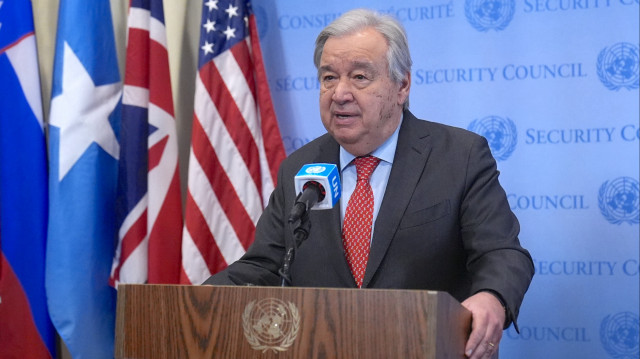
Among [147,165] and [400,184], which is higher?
[147,165]

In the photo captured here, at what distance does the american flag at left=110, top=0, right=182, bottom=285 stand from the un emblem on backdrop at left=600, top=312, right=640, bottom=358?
2132mm

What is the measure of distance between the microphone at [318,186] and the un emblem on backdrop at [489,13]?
82.9 inches

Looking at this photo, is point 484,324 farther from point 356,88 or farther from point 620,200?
point 620,200

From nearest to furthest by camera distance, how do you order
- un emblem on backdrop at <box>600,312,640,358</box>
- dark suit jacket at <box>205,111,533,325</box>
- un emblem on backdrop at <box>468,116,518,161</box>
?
dark suit jacket at <box>205,111,533,325</box> < un emblem on backdrop at <box>600,312,640,358</box> < un emblem on backdrop at <box>468,116,518,161</box>

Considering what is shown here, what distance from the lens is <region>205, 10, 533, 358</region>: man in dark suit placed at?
231cm

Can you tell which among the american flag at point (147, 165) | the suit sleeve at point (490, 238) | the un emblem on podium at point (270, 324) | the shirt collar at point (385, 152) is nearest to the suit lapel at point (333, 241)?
the shirt collar at point (385, 152)

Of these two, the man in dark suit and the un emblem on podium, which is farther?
the man in dark suit

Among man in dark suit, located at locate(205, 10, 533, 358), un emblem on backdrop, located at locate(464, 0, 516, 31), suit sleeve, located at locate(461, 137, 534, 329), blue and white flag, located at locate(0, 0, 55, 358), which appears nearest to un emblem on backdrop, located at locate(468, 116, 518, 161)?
un emblem on backdrop, located at locate(464, 0, 516, 31)

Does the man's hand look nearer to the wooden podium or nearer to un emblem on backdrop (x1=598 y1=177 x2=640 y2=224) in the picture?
the wooden podium

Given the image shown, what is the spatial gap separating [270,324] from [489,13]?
8.60 ft

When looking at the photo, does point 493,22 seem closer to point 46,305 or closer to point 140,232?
point 140,232

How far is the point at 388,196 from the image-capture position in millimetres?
2383

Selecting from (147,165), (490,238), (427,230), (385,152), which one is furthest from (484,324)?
(147,165)

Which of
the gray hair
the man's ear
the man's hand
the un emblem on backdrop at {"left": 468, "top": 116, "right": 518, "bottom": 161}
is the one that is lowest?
the man's hand
